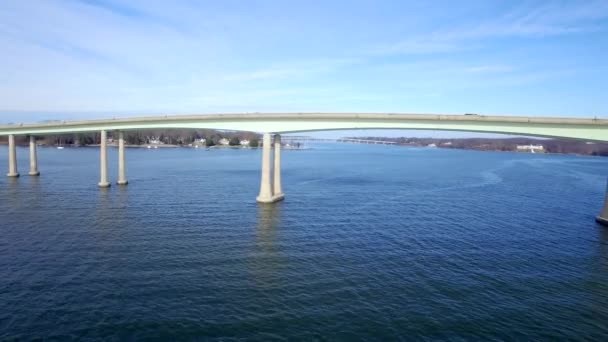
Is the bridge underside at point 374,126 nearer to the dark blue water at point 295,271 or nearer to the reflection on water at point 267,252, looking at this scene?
the dark blue water at point 295,271

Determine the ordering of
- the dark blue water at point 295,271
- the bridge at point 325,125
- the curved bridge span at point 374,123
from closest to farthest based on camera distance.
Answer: the dark blue water at point 295,271, the curved bridge span at point 374,123, the bridge at point 325,125

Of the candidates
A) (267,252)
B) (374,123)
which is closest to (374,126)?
(374,123)

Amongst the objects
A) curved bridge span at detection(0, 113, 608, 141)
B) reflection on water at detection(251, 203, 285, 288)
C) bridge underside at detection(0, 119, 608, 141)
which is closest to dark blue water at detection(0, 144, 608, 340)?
reflection on water at detection(251, 203, 285, 288)

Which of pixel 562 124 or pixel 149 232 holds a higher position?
pixel 562 124

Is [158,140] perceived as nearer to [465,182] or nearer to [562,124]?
[465,182]

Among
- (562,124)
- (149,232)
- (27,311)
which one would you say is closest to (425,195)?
(562,124)

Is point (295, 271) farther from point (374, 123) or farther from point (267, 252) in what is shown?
point (374, 123)

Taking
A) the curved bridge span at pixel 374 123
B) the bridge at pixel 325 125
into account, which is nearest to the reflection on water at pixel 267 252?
the bridge at pixel 325 125
